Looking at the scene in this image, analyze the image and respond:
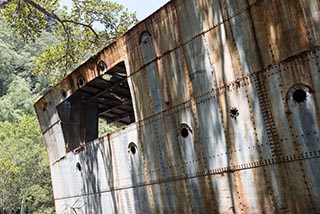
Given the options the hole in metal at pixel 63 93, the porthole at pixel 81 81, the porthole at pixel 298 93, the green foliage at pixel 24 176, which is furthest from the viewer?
the green foliage at pixel 24 176

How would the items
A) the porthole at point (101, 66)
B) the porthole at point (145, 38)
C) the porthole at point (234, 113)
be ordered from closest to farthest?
the porthole at point (234, 113)
the porthole at point (145, 38)
the porthole at point (101, 66)

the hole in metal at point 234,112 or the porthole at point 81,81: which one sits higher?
the porthole at point 81,81

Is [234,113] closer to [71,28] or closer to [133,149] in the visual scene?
[133,149]

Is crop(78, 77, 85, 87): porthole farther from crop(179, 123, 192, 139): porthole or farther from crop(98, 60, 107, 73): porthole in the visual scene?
crop(179, 123, 192, 139): porthole

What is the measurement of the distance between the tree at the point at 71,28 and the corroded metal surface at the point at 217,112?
7802 millimetres

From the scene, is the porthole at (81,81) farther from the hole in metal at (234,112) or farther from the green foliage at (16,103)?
the green foliage at (16,103)

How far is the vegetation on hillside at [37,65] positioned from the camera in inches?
723

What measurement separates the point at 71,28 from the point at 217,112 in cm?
1507

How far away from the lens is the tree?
723 inches

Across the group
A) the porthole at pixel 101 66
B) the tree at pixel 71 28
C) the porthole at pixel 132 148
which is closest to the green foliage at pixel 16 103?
the tree at pixel 71 28

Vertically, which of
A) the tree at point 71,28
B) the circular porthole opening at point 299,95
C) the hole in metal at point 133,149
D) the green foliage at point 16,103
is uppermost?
the green foliage at point 16,103

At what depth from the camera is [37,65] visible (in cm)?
2064

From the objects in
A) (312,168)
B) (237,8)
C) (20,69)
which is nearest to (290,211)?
(312,168)

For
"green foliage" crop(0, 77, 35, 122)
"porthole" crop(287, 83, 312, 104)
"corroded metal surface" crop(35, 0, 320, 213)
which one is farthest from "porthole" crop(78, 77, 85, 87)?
"green foliage" crop(0, 77, 35, 122)
